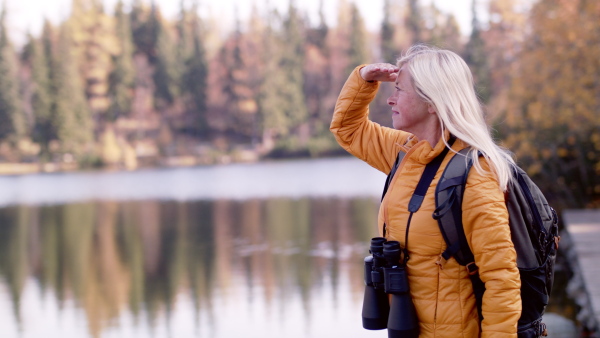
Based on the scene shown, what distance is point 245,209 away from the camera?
17953 mm

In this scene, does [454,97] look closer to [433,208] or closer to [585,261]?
[433,208]

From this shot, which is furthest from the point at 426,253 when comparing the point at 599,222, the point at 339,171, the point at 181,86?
the point at 181,86

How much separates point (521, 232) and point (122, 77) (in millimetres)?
48722

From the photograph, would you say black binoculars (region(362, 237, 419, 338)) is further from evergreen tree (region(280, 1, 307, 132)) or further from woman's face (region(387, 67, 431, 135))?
evergreen tree (region(280, 1, 307, 132))

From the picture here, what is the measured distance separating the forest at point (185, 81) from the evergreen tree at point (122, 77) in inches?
3.0

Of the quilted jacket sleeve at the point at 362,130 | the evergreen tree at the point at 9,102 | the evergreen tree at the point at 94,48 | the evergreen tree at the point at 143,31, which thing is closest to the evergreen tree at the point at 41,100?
the evergreen tree at the point at 9,102

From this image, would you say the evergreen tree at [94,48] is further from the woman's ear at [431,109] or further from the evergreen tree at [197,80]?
the woman's ear at [431,109]

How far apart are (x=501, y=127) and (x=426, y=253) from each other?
13.8 m

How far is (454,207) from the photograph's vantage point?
1.98 m

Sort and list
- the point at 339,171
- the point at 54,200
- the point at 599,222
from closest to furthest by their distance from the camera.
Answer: the point at 599,222 < the point at 54,200 < the point at 339,171

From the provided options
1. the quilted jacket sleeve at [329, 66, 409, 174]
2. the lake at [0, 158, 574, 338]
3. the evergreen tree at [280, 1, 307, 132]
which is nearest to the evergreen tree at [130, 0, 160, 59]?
the evergreen tree at [280, 1, 307, 132]

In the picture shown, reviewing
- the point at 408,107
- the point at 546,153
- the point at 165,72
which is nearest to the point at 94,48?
the point at 165,72

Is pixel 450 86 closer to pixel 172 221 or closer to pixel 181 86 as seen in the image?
pixel 172 221

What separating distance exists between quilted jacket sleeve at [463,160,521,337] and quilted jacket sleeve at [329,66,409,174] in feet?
1.65
